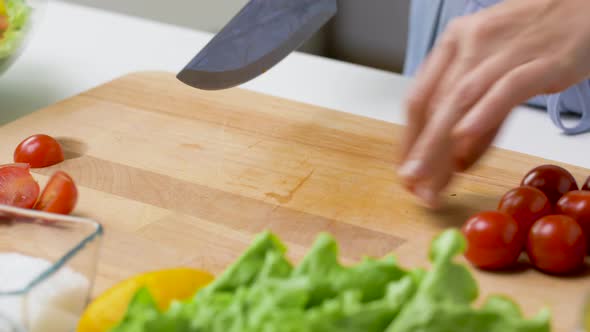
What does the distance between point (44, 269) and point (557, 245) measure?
57 centimetres

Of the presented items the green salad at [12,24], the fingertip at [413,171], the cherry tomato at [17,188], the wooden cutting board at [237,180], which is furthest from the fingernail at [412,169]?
the green salad at [12,24]

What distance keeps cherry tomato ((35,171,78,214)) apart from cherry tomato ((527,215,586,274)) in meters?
0.58

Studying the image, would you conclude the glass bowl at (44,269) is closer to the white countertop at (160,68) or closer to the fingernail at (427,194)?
the fingernail at (427,194)

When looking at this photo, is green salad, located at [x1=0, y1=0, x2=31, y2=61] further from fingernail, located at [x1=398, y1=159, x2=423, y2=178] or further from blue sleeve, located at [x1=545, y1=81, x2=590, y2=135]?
blue sleeve, located at [x1=545, y1=81, x2=590, y2=135]

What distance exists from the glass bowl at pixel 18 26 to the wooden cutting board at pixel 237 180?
0.37ft

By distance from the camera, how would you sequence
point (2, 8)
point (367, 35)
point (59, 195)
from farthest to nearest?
point (367, 35)
point (2, 8)
point (59, 195)

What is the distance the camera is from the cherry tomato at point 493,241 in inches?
40.1

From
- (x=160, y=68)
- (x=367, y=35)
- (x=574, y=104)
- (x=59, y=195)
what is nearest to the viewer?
(x=59, y=195)

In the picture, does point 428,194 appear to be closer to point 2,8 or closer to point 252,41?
point 252,41

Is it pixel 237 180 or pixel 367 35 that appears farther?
pixel 367 35

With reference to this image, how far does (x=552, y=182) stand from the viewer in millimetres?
1178

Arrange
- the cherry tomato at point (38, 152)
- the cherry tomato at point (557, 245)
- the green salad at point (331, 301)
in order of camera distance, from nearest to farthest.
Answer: the green salad at point (331, 301) → the cherry tomato at point (557, 245) → the cherry tomato at point (38, 152)

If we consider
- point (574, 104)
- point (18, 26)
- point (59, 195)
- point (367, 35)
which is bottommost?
point (367, 35)

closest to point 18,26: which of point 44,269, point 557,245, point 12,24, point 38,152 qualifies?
point 12,24
